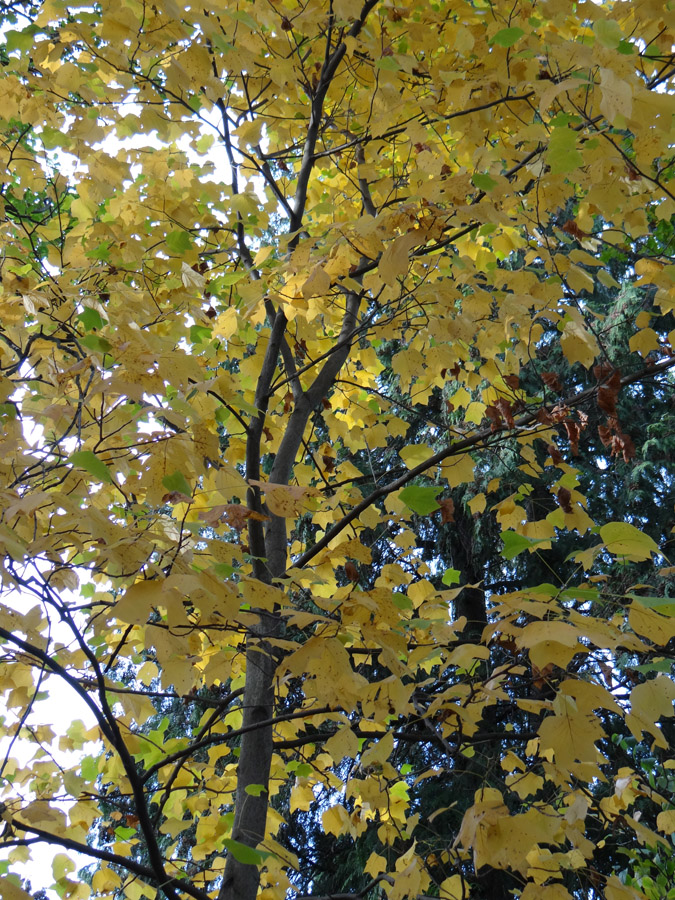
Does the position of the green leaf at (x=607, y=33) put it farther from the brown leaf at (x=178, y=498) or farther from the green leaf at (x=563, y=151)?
the brown leaf at (x=178, y=498)

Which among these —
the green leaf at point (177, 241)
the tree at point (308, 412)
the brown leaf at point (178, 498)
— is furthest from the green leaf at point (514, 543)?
the green leaf at point (177, 241)

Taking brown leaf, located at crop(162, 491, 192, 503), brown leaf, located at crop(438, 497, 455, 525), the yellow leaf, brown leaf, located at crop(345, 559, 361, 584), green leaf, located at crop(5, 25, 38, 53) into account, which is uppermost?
green leaf, located at crop(5, 25, 38, 53)

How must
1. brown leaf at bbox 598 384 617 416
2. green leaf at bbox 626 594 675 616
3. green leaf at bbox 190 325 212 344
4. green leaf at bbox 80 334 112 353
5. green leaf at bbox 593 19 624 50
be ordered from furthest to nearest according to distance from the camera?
green leaf at bbox 190 325 212 344 → brown leaf at bbox 598 384 617 416 → green leaf at bbox 80 334 112 353 → green leaf at bbox 593 19 624 50 → green leaf at bbox 626 594 675 616

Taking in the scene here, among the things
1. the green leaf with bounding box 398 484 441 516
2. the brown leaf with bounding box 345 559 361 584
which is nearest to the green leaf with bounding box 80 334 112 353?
the green leaf with bounding box 398 484 441 516

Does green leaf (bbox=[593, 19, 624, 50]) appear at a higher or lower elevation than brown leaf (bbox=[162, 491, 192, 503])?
higher

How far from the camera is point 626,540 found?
1.20 meters

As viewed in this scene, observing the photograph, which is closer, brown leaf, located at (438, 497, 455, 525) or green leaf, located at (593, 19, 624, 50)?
green leaf, located at (593, 19, 624, 50)

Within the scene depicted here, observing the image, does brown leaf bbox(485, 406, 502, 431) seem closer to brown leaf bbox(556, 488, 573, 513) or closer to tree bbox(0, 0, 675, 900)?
tree bbox(0, 0, 675, 900)

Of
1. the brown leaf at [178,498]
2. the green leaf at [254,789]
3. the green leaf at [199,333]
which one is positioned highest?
the green leaf at [199,333]

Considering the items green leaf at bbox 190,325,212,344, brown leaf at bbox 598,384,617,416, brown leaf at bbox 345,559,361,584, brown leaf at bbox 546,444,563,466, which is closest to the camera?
brown leaf at bbox 598,384,617,416

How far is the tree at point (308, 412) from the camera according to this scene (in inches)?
53.3

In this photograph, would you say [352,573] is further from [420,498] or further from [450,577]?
[450,577]

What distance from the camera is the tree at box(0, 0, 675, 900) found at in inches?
Answer: 53.3

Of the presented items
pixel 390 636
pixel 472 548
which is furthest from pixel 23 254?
pixel 472 548
